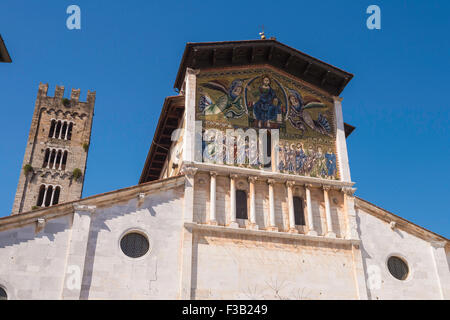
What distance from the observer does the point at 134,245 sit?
57.8 feet

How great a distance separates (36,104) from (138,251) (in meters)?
46.7

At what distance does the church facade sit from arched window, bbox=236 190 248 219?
0.04 metres

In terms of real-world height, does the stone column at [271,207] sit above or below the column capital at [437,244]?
above

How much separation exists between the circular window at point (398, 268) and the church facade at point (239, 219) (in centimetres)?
6

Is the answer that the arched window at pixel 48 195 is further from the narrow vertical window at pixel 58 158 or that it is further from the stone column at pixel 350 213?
the stone column at pixel 350 213

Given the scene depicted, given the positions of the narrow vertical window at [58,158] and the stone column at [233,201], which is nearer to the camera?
the stone column at [233,201]

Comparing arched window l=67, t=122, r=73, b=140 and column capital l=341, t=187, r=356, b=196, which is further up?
arched window l=67, t=122, r=73, b=140

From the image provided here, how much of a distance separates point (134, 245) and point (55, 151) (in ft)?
136

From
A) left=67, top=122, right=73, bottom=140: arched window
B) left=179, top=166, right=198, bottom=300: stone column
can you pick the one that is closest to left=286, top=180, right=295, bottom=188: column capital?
left=179, top=166, right=198, bottom=300: stone column

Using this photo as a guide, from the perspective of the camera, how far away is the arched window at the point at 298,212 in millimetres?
20206

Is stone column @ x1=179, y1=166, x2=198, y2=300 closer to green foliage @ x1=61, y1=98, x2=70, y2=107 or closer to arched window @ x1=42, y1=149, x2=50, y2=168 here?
arched window @ x1=42, y1=149, x2=50, y2=168

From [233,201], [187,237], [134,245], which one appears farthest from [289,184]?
[134,245]

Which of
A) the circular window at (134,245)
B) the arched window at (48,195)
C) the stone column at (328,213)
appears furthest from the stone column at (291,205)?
the arched window at (48,195)

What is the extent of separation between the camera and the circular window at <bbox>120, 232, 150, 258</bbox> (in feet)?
57.2
